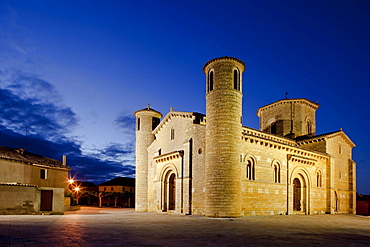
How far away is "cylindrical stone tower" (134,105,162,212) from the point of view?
30.3m

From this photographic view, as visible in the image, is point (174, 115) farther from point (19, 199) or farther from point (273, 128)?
point (273, 128)

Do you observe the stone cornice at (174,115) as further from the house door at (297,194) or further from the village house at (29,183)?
the house door at (297,194)

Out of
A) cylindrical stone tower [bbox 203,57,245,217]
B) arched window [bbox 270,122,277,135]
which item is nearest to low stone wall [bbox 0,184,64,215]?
cylindrical stone tower [bbox 203,57,245,217]

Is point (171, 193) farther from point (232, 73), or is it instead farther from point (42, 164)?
point (42, 164)

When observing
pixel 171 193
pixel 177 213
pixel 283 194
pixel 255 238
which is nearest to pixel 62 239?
pixel 255 238

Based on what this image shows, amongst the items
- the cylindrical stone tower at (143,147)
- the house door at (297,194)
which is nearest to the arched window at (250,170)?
the house door at (297,194)

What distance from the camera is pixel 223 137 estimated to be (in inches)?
828

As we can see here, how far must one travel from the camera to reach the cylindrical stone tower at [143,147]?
3028 centimetres

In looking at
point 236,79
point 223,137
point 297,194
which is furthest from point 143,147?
point 297,194

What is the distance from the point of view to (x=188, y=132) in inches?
984

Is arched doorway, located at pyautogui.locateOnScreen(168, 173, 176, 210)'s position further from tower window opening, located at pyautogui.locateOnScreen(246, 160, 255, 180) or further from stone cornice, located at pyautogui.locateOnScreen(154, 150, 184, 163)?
tower window opening, located at pyautogui.locateOnScreen(246, 160, 255, 180)

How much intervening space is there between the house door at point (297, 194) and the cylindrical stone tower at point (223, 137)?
9470 mm

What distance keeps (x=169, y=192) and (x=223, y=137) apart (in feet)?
29.3

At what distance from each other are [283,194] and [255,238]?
623 inches
